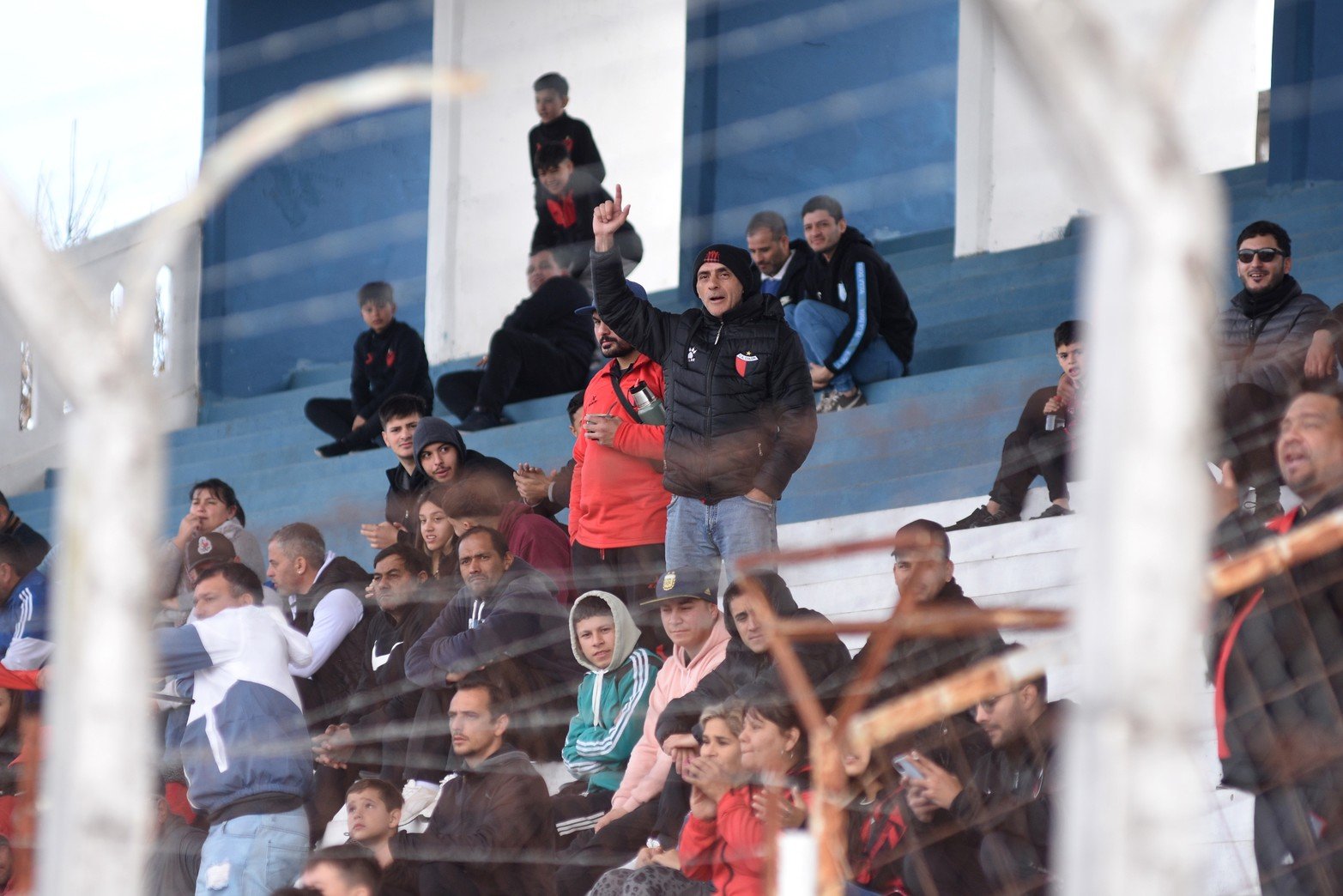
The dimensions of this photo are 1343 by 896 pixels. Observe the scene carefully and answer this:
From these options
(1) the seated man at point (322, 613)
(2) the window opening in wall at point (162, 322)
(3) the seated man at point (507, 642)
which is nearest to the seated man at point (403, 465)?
(1) the seated man at point (322, 613)

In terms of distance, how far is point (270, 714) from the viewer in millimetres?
5176

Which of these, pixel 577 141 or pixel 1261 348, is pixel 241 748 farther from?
pixel 577 141

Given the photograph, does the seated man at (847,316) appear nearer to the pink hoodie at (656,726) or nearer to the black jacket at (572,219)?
the black jacket at (572,219)

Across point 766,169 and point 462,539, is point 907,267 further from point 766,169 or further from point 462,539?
point 462,539

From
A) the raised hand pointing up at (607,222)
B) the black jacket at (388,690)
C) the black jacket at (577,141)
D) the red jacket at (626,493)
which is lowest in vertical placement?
the black jacket at (388,690)

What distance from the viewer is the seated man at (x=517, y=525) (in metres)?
5.67

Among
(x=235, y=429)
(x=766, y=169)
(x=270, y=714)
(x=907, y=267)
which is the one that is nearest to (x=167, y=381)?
(x=235, y=429)

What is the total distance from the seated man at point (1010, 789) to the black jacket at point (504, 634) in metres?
1.60

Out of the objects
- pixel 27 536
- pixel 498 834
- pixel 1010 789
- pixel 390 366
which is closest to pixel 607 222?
pixel 498 834

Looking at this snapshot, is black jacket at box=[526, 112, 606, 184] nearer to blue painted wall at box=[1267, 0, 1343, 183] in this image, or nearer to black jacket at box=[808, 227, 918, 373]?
black jacket at box=[808, 227, 918, 373]

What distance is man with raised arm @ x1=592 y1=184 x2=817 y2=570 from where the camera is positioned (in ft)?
16.8

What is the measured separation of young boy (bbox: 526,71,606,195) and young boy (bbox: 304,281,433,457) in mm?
980

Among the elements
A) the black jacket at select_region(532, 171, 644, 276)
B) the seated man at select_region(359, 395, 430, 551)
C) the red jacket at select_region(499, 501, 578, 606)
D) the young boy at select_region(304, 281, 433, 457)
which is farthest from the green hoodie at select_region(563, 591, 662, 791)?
the black jacket at select_region(532, 171, 644, 276)

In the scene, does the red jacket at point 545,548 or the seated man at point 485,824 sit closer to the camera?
the seated man at point 485,824
